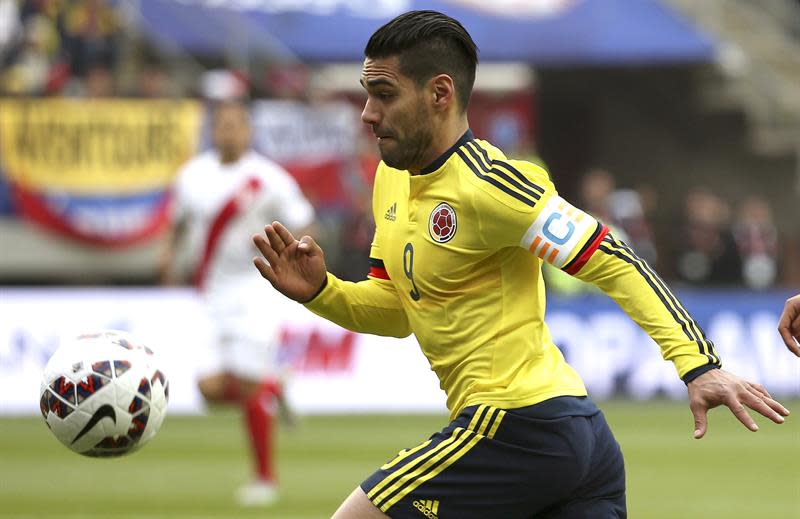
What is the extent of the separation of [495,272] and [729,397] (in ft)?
2.97

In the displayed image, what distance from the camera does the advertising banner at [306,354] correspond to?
15656mm

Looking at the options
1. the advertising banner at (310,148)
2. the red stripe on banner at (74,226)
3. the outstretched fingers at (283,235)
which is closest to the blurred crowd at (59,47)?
the red stripe on banner at (74,226)

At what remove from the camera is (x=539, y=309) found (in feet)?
15.9

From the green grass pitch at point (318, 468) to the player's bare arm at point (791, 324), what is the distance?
4.64 meters

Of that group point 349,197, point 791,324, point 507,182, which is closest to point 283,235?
point 507,182

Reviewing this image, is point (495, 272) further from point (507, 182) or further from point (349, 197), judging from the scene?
point (349, 197)

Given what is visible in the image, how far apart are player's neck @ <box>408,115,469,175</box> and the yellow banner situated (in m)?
14.1

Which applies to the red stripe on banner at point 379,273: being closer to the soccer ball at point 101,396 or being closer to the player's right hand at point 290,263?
the player's right hand at point 290,263

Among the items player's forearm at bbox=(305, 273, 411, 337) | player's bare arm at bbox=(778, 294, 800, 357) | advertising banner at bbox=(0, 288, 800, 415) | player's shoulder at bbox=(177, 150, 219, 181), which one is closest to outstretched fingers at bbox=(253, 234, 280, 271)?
player's forearm at bbox=(305, 273, 411, 337)

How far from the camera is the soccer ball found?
565cm

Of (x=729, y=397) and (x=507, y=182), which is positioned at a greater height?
(x=507, y=182)

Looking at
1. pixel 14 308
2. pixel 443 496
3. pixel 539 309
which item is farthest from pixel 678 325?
pixel 14 308

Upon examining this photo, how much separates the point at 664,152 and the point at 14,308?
12.5 metres

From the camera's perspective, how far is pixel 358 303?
5262 mm
